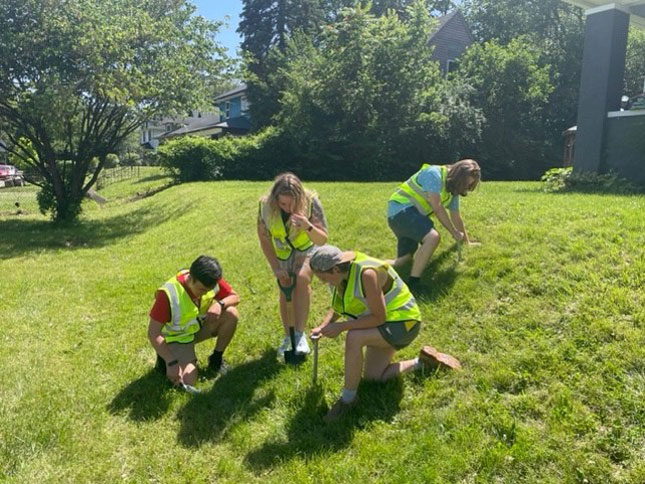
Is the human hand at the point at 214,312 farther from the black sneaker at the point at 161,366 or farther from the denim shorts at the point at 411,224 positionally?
the denim shorts at the point at 411,224

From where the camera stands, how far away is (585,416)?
2.95 metres

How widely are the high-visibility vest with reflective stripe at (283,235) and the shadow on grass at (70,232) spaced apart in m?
7.58

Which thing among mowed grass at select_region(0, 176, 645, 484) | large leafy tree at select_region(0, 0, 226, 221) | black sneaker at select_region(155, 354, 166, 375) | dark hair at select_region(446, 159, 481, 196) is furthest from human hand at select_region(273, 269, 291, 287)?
large leafy tree at select_region(0, 0, 226, 221)

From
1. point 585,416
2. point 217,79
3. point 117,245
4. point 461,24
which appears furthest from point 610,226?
point 461,24

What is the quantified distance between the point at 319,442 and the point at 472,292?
2.01 metres

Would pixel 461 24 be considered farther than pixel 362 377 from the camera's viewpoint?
Yes

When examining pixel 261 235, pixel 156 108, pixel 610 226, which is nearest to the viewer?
pixel 261 235

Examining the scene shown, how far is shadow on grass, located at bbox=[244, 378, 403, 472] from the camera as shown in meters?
3.19

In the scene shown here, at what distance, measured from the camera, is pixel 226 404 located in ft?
12.5

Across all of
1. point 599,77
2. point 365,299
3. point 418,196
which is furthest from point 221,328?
point 599,77

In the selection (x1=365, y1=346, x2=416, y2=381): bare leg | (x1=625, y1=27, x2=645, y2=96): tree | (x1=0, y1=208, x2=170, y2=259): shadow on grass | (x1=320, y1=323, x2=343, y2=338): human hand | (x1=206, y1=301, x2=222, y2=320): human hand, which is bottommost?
(x1=0, y1=208, x2=170, y2=259): shadow on grass

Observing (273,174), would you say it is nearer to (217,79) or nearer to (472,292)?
(217,79)

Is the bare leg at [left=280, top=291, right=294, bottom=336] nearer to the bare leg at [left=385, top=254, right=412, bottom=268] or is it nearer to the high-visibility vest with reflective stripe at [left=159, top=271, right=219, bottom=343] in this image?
the high-visibility vest with reflective stripe at [left=159, top=271, right=219, bottom=343]

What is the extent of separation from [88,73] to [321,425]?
11.5 m
